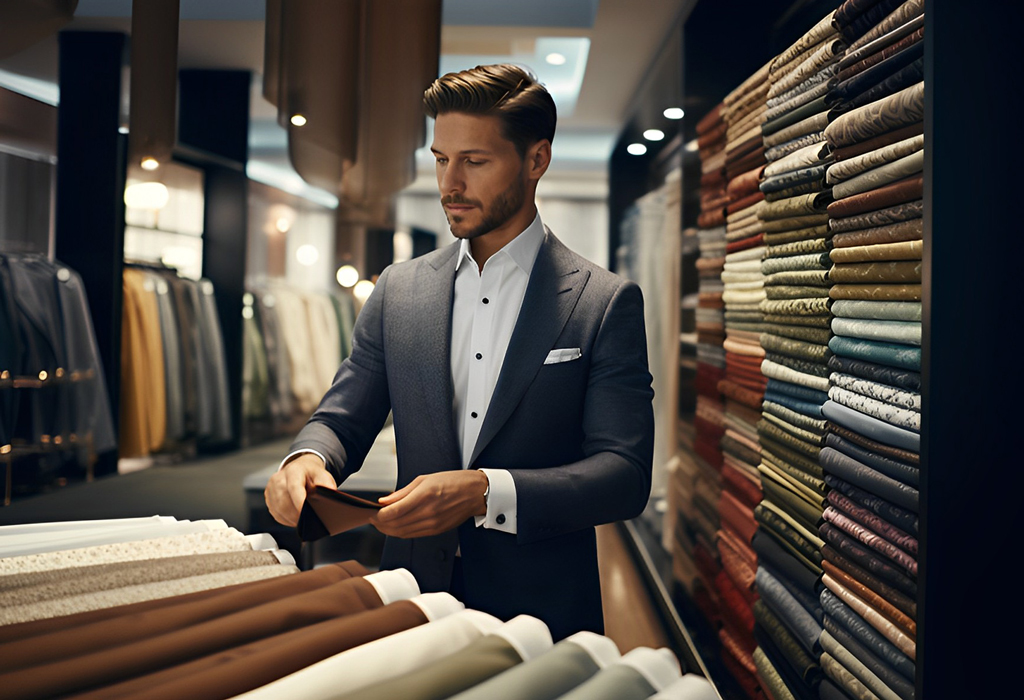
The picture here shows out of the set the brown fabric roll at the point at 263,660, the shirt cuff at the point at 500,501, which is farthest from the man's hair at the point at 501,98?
the brown fabric roll at the point at 263,660

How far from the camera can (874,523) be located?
1.45 meters

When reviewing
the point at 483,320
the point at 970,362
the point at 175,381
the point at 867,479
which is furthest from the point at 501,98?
the point at 175,381

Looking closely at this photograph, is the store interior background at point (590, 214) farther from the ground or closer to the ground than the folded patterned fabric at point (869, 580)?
farther from the ground

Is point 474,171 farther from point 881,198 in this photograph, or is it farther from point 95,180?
point 95,180

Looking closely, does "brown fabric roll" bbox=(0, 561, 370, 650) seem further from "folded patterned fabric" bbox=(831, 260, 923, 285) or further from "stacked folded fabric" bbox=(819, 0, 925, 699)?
"folded patterned fabric" bbox=(831, 260, 923, 285)

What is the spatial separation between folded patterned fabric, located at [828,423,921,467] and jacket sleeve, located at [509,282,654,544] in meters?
0.42

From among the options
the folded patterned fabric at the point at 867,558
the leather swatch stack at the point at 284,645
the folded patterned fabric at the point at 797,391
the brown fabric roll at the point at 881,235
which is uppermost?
the brown fabric roll at the point at 881,235

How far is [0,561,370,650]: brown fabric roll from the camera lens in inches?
25.2

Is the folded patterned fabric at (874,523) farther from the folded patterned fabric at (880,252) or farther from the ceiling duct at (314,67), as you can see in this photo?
the ceiling duct at (314,67)

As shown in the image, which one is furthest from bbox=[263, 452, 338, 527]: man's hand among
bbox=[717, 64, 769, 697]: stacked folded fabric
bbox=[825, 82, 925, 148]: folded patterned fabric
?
bbox=[717, 64, 769, 697]: stacked folded fabric

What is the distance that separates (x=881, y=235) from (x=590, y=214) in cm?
204

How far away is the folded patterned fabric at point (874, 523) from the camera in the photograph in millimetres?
1323

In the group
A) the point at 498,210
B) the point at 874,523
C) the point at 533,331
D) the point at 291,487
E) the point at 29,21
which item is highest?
the point at 29,21

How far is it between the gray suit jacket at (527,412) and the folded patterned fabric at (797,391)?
607 millimetres
